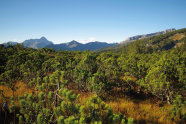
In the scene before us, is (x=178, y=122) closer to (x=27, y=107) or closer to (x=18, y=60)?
(x=27, y=107)

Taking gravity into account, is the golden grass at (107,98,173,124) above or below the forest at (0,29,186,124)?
below

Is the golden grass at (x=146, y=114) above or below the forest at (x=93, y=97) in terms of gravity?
below

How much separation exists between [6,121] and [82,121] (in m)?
3.91

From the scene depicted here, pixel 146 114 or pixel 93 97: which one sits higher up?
pixel 93 97

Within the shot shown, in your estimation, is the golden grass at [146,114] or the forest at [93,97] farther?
the golden grass at [146,114]

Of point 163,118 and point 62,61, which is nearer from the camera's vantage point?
point 163,118

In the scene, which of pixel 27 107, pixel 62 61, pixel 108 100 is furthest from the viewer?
pixel 62 61

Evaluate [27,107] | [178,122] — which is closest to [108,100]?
[178,122]

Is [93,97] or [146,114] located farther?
[146,114]

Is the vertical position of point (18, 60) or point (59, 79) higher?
point (18, 60)

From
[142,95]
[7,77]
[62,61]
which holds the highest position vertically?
[62,61]

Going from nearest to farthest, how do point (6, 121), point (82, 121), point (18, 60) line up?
point (82, 121) < point (6, 121) < point (18, 60)

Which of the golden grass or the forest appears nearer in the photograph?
the forest

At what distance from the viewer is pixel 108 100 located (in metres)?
6.41
